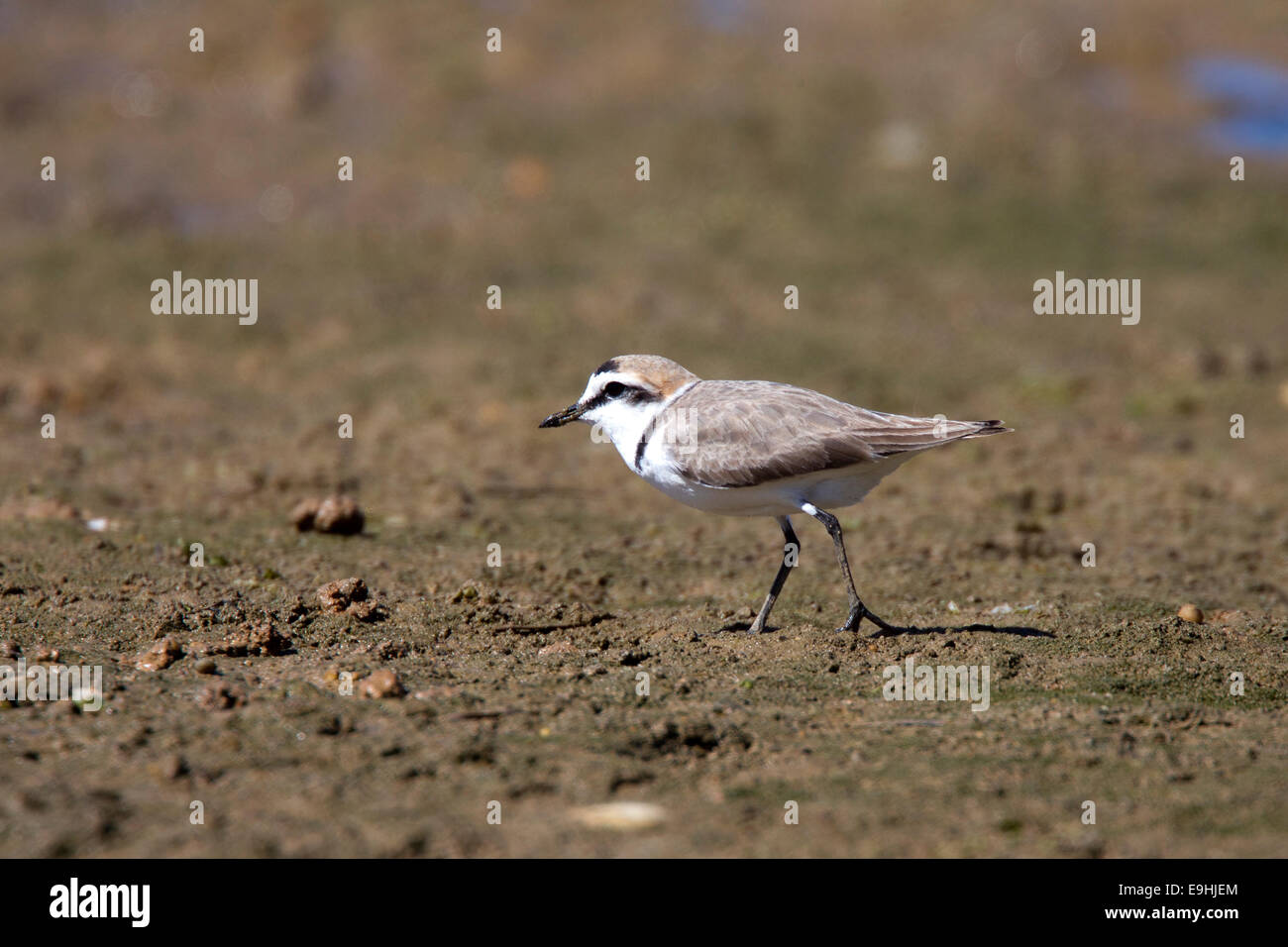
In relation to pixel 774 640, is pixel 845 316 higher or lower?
higher

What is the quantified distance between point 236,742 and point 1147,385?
850cm

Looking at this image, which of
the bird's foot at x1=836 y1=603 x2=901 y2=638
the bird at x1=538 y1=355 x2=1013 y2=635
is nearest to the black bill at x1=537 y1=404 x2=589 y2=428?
the bird at x1=538 y1=355 x2=1013 y2=635

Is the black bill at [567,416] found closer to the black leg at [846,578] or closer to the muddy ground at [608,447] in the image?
the muddy ground at [608,447]

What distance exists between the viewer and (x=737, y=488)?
19.1 feet

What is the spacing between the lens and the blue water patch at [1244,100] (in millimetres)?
16031

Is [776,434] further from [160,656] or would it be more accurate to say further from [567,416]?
[160,656]

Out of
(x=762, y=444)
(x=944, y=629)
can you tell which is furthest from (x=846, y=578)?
(x=762, y=444)

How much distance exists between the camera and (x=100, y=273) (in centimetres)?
1259

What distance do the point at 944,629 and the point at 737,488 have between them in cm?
110

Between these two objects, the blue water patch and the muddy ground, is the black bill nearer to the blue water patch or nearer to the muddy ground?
the muddy ground

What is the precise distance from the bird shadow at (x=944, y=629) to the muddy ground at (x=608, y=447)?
0.06 m

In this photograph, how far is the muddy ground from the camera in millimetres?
4523
